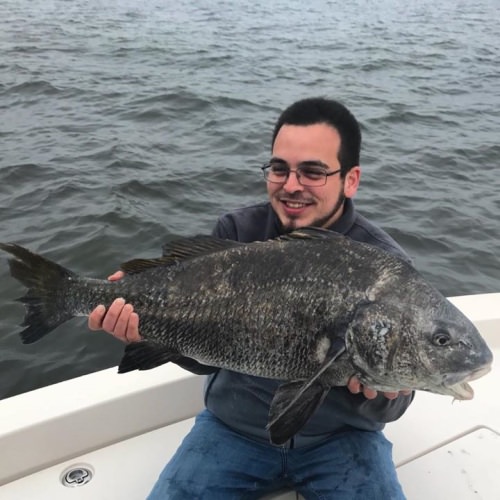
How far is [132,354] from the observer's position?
266 cm

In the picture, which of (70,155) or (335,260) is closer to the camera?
(335,260)

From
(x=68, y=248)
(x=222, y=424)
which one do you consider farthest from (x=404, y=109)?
(x=222, y=424)

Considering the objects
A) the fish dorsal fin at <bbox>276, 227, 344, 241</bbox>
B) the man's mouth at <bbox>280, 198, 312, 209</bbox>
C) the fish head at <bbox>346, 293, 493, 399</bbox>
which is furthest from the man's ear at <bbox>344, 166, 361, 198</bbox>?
the fish head at <bbox>346, 293, 493, 399</bbox>

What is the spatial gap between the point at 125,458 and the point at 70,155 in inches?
260

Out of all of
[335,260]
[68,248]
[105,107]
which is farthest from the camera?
[105,107]

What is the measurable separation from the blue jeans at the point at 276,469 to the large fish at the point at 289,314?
504 mm

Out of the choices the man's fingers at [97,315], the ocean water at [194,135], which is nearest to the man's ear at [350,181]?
the man's fingers at [97,315]

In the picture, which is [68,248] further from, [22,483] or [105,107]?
[105,107]

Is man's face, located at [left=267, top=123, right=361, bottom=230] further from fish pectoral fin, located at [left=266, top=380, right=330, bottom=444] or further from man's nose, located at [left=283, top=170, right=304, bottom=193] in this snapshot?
fish pectoral fin, located at [left=266, top=380, right=330, bottom=444]

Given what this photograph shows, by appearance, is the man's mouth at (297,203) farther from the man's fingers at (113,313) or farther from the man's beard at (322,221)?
the man's fingers at (113,313)

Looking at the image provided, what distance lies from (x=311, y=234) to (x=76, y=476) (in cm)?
175

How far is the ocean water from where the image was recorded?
22.0ft

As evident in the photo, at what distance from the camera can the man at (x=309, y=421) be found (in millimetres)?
2684

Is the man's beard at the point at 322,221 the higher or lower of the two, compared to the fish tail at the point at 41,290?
higher
